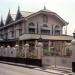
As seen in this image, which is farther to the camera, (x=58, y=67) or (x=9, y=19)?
(x=9, y=19)

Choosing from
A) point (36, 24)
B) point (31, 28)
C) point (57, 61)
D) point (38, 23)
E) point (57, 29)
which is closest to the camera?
point (57, 61)

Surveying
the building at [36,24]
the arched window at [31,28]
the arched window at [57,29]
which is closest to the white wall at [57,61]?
the building at [36,24]

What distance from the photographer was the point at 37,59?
1035 inches

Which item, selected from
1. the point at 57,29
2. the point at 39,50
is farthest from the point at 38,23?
the point at 39,50

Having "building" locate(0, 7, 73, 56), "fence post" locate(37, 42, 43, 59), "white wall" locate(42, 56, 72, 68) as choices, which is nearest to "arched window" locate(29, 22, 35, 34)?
"building" locate(0, 7, 73, 56)

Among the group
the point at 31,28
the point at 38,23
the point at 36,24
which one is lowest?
the point at 31,28

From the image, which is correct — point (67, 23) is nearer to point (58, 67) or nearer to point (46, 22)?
point (46, 22)

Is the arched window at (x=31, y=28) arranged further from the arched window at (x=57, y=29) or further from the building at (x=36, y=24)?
the arched window at (x=57, y=29)

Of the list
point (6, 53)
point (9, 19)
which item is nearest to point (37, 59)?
point (6, 53)

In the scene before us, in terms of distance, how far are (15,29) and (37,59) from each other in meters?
27.2

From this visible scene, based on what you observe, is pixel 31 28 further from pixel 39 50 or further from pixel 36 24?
pixel 39 50

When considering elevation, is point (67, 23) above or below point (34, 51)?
above

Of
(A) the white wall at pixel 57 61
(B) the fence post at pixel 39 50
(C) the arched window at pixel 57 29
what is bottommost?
(A) the white wall at pixel 57 61

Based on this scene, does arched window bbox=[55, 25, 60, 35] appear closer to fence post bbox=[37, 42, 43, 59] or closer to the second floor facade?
the second floor facade
